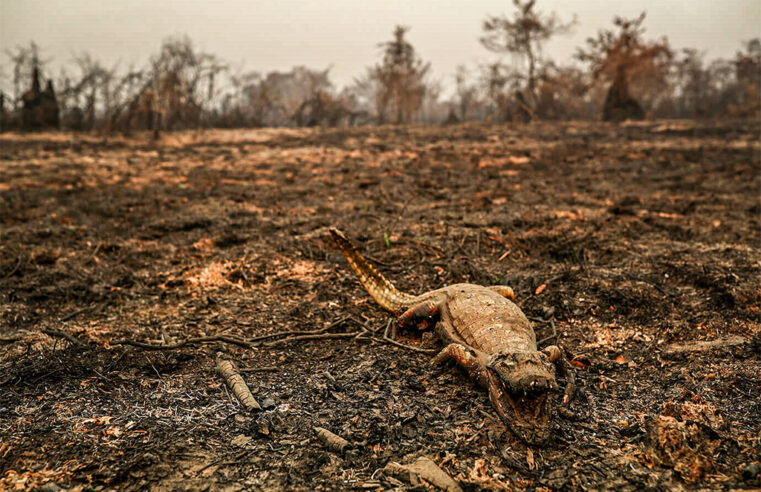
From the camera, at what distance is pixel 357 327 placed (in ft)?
13.0

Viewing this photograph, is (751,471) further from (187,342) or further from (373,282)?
(187,342)

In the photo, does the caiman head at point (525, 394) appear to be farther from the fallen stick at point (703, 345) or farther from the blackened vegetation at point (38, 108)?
the blackened vegetation at point (38, 108)

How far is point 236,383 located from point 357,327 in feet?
4.03

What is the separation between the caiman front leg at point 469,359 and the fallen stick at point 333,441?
0.94 metres

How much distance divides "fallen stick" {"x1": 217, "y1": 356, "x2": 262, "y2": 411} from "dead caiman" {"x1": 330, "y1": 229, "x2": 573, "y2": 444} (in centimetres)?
131

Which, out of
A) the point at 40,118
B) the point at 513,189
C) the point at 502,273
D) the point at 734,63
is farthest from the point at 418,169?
the point at 734,63

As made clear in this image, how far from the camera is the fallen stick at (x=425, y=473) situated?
7.11 feet

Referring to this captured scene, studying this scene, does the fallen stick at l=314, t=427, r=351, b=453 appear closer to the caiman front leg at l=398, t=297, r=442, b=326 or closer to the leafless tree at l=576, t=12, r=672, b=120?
the caiman front leg at l=398, t=297, r=442, b=326

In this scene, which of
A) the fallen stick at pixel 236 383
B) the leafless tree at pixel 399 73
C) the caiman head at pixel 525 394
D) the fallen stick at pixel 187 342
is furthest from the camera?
the leafless tree at pixel 399 73

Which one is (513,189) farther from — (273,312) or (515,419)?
(515,419)

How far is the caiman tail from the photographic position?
13.3ft

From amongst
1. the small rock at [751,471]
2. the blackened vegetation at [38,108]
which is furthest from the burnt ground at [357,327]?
the blackened vegetation at [38,108]

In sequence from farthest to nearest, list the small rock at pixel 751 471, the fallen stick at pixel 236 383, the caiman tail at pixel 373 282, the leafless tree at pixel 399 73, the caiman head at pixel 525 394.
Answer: the leafless tree at pixel 399 73 < the caiman tail at pixel 373 282 < the fallen stick at pixel 236 383 < the caiman head at pixel 525 394 < the small rock at pixel 751 471

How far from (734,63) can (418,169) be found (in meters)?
28.3
